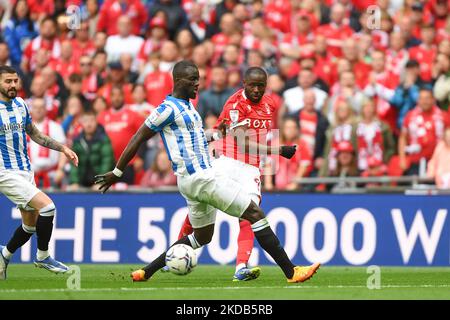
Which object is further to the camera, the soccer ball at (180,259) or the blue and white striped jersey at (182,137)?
the soccer ball at (180,259)

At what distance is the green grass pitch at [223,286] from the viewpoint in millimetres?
10773

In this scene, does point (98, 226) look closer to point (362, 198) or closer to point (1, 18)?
point (362, 198)

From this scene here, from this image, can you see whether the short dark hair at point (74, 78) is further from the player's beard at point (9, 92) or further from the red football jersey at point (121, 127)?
the player's beard at point (9, 92)

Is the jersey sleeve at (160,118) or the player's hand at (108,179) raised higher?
the jersey sleeve at (160,118)

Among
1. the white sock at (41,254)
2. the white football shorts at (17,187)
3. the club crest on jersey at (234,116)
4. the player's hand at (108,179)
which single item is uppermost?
the club crest on jersey at (234,116)

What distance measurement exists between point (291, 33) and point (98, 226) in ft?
19.4

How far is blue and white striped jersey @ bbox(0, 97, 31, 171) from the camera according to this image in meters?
12.9

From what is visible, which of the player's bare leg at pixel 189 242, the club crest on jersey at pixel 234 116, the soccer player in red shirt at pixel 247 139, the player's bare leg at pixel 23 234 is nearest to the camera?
the player's bare leg at pixel 189 242

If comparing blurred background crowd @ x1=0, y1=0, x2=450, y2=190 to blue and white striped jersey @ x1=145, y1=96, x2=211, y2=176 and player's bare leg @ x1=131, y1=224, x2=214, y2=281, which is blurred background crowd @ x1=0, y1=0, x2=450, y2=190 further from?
blue and white striped jersey @ x1=145, y1=96, x2=211, y2=176

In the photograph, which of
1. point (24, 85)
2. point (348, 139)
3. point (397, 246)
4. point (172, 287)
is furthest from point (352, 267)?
point (24, 85)

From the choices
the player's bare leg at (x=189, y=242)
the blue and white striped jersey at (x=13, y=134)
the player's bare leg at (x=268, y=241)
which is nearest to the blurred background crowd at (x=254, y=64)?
the blue and white striped jersey at (x=13, y=134)

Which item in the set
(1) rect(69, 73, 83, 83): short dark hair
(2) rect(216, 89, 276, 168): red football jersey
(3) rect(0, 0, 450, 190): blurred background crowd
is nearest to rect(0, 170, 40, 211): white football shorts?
(2) rect(216, 89, 276, 168): red football jersey

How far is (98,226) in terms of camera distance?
17125mm

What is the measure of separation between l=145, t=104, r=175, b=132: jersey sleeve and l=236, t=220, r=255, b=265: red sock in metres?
2.11
